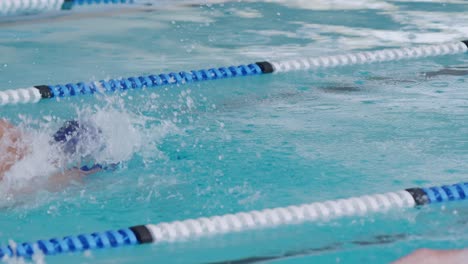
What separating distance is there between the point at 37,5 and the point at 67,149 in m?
2.90

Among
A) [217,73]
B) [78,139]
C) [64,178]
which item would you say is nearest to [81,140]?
[78,139]

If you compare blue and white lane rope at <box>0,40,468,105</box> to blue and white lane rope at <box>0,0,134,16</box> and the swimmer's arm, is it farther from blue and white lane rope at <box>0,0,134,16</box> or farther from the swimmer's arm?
blue and white lane rope at <box>0,0,134,16</box>

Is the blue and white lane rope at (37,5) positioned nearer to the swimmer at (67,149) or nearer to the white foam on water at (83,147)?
the white foam on water at (83,147)

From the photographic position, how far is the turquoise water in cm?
296

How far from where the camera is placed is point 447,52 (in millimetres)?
5086

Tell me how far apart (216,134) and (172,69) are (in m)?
0.94

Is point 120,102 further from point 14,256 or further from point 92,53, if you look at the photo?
point 14,256

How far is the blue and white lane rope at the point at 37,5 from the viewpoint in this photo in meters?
5.98

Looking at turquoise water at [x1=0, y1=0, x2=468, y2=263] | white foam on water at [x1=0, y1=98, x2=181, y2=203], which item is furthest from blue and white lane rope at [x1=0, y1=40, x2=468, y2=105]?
white foam on water at [x1=0, y1=98, x2=181, y2=203]

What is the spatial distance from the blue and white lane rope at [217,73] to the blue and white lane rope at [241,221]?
1.60 meters

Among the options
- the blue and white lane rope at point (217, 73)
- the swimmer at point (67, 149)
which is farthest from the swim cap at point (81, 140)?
the blue and white lane rope at point (217, 73)

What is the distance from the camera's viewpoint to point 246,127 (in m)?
3.99

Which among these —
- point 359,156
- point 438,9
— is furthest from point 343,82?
point 438,9

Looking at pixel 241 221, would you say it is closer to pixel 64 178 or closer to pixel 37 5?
pixel 64 178
